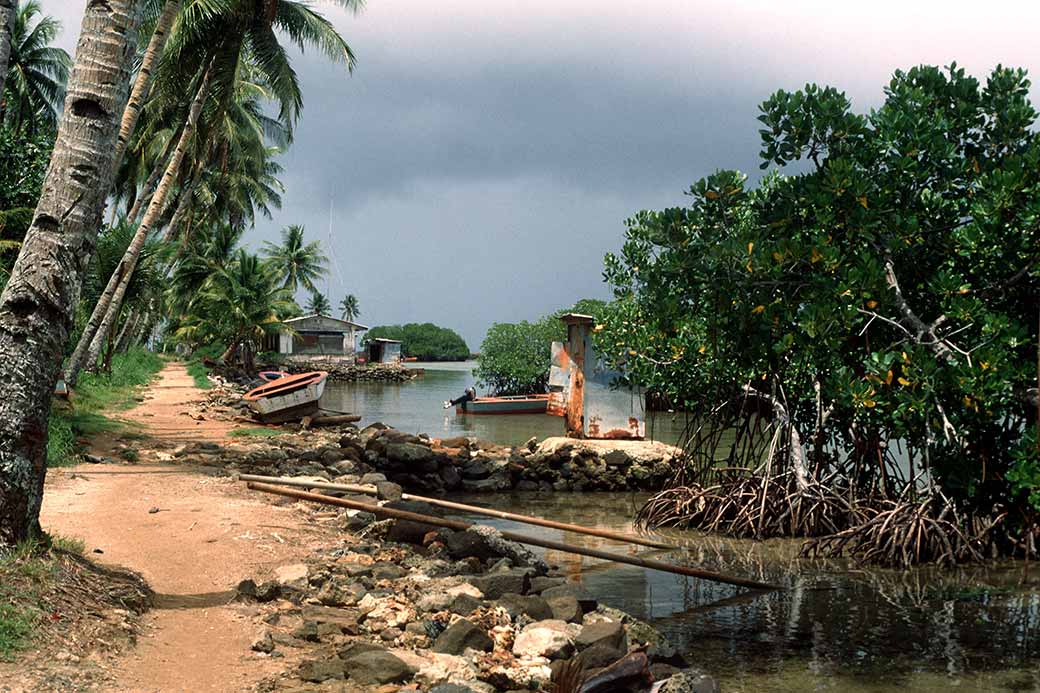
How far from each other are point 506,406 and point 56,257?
37.8 m

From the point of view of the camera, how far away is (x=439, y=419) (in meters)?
41.0

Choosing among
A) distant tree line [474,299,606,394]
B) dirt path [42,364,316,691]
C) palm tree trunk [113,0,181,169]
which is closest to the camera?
dirt path [42,364,316,691]

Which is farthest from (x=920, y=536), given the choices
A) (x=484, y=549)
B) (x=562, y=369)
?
(x=562, y=369)

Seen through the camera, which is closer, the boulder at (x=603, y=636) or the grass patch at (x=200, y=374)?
the boulder at (x=603, y=636)

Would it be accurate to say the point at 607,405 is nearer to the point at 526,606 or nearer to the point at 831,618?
the point at 831,618

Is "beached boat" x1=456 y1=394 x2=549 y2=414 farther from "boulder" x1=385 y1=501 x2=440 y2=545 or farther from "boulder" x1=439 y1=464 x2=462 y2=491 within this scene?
"boulder" x1=385 y1=501 x2=440 y2=545

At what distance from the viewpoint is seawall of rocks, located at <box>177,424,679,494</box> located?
64.6 ft

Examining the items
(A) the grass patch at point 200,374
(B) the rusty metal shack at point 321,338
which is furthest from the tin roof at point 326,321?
(A) the grass patch at point 200,374

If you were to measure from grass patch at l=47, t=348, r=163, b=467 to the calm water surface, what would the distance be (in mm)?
9330

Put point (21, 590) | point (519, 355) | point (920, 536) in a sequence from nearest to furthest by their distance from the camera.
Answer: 1. point (21, 590)
2. point (920, 536)
3. point (519, 355)

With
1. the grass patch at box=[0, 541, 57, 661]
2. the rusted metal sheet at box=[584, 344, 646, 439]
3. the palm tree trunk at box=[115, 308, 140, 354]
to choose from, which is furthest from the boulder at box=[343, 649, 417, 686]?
the palm tree trunk at box=[115, 308, 140, 354]

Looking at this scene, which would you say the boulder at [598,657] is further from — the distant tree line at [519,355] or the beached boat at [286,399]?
the distant tree line at [519,355]

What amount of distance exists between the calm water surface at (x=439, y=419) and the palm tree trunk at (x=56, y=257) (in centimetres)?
1569

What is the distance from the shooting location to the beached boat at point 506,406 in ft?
146
